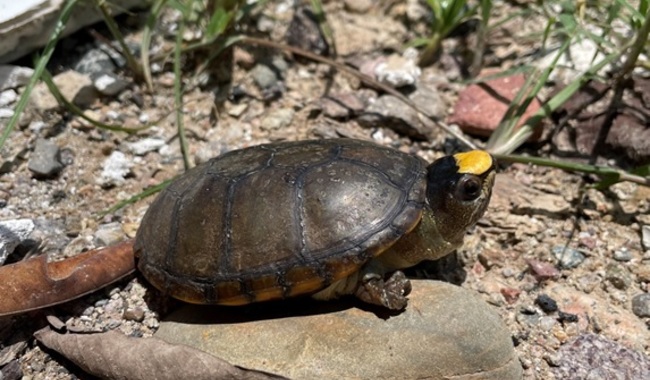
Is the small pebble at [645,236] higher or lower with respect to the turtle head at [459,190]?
lower

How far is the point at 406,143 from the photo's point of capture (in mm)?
4141

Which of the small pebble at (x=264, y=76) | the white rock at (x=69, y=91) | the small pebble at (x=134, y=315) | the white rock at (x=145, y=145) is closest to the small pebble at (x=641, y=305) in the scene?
the small pebble at (x=134, y=315)

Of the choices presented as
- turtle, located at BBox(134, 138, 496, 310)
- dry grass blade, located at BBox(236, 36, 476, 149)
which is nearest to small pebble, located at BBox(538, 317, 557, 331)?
turtle, located at BBox(134, 138, 496, 310)

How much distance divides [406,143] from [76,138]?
2.09 meters

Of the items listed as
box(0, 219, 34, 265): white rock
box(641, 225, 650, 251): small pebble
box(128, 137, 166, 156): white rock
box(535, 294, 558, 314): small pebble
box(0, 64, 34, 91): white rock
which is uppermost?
box(0, 64, 34, 91): white rock

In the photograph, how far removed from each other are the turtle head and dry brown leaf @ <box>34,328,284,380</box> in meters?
1.04

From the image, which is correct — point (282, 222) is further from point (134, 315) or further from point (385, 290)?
point (134, 315)

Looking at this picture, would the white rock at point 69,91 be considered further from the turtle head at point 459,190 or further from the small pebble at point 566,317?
the small pebble at point 566,317

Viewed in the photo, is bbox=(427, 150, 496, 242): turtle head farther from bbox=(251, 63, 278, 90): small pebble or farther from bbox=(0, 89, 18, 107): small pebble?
bbox=(0, 89, 18, 107): small pebble

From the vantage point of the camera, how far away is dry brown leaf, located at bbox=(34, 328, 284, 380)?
266cm

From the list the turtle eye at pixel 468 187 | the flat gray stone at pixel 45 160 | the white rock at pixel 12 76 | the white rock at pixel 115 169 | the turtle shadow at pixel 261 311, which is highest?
the white rock at pixel 12 76

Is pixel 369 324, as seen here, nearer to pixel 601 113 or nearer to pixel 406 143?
pixel 406 143

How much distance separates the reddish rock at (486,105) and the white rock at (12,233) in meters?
2.60

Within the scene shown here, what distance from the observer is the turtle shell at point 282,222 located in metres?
2.78
